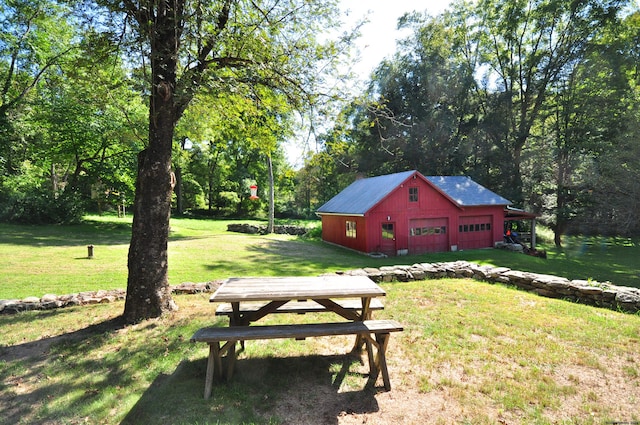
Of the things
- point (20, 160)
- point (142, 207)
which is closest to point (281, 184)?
point (20, 160)

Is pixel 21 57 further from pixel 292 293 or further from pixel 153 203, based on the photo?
pixel 292 293

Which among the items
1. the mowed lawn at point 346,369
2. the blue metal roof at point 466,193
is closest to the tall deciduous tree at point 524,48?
the blue metal roof at point 466,193

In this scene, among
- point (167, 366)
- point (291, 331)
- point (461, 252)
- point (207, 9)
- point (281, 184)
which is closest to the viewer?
point (291, 331)

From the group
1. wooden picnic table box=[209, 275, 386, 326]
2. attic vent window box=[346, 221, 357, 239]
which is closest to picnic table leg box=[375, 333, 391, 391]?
wooden picnic table box=[209, 275, 386, 326]

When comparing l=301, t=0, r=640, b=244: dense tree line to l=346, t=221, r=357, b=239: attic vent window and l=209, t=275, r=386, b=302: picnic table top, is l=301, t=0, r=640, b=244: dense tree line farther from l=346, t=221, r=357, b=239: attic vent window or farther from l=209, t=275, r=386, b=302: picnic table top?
l=209, t=275, r=386, b=302: picnic table top

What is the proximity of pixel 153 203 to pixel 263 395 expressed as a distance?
3.77 m

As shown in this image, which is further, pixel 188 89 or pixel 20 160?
pixel 20 160

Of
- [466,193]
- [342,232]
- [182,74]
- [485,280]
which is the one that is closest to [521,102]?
[466,193]

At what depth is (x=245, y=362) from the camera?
4367 mm

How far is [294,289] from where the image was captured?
13.6 feet

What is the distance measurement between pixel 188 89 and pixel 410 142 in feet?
90.2

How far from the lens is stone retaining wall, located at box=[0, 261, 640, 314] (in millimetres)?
6711

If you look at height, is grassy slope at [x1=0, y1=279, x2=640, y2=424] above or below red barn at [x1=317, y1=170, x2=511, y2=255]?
below

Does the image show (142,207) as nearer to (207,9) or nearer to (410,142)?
(207,9)
